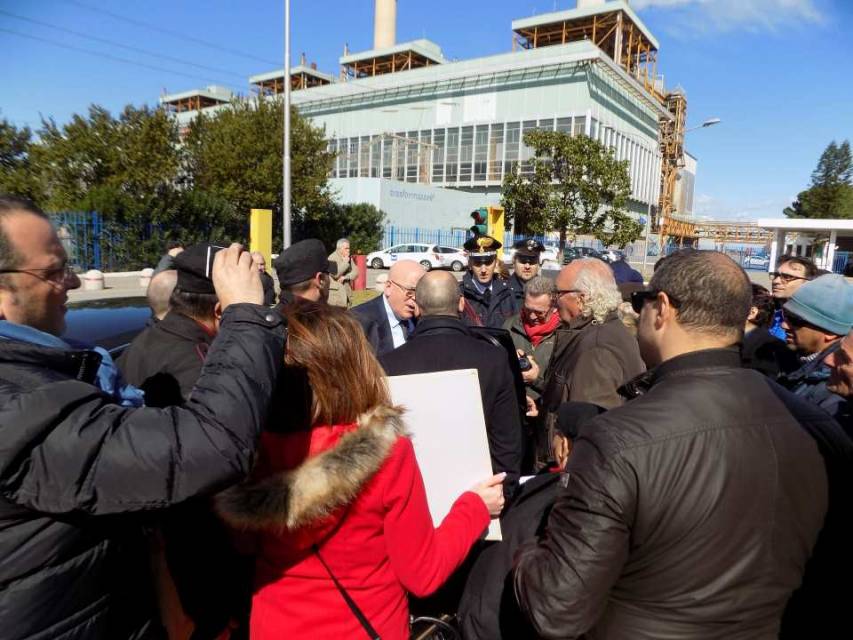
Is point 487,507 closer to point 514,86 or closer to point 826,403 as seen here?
point 826,403

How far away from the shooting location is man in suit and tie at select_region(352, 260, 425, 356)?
4.10m

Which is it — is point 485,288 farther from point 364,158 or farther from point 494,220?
point 364,158

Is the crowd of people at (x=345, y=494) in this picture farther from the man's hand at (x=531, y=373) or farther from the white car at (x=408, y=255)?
the white car at (x=408, y=255)

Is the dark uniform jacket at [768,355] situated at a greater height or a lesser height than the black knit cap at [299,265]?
lesser

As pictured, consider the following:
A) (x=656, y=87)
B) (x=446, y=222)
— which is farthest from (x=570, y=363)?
(x=656, y=87)

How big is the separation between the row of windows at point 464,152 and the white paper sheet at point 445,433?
135 ft

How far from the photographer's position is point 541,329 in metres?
4.60

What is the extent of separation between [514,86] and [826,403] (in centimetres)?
4410

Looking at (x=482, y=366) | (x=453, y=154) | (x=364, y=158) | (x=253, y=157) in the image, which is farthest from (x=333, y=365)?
(x=364, y=158)

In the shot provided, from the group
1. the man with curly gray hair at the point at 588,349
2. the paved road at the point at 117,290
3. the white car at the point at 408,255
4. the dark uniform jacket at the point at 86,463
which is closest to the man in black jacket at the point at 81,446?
the dark uniform jacket at the point at 86,463

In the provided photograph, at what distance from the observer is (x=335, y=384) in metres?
1.50

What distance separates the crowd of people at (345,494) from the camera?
1.14 m

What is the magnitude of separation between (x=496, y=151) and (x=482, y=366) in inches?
1694

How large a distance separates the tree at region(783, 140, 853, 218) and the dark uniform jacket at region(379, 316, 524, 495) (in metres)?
59.7
